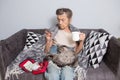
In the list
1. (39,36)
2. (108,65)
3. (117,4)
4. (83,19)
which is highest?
(117,4)

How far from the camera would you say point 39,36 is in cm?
217

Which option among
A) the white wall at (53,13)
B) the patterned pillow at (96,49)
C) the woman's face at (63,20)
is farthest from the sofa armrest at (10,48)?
the patterned pillow at (96,49)

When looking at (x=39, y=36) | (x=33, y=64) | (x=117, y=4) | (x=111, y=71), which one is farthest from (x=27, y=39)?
(x=117, y=4)

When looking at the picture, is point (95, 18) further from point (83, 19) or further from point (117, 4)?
point (117, 4)

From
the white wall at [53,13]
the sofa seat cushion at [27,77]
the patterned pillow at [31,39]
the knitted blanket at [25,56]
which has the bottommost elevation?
the sofa seat cushion at [27,77]

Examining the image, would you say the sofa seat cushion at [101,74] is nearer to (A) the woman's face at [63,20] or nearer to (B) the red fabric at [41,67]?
(B) the red fabric at [41,67]

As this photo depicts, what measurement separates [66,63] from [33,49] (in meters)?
0.51

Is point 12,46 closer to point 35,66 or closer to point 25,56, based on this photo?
point 25,56

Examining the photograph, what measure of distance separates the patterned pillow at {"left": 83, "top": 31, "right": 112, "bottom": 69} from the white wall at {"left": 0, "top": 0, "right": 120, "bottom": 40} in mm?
451

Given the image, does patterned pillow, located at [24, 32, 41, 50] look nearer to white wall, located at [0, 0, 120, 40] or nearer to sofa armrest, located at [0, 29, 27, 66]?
sofa armrest, located at [0, 29, 27, 66]

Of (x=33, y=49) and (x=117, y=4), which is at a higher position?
(x=117, y=4)

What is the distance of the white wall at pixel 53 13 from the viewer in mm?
2252

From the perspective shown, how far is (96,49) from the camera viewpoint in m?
1.80

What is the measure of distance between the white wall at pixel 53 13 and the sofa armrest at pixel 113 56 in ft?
1.98
